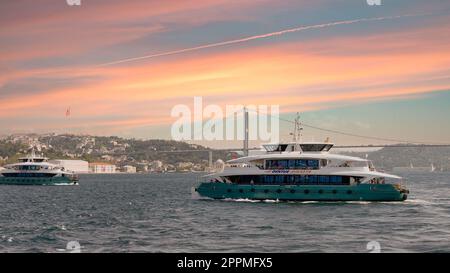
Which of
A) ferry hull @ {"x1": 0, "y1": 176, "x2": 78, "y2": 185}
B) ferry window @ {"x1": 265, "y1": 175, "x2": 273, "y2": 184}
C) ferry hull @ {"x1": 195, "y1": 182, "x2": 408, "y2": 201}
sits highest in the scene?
ferry window @ {"x1": 265, "y1": 175, "x2": 273, "y2": 184}

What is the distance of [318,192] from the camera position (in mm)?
62719

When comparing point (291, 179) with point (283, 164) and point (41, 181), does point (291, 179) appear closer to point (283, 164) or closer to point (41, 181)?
point (283, 164)

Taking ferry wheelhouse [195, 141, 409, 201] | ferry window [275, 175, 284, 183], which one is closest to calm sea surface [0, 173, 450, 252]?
ferry wheelhouse [195, 141, 409, 201]

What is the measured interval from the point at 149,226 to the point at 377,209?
78.7 feet

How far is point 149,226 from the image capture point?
43594mm

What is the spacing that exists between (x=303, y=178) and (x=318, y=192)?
7.81ft

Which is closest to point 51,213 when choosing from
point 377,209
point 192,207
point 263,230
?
point 192,207

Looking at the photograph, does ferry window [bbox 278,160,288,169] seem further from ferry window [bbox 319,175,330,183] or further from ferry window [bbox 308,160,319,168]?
ferry window [bbox 319,175,330,183]

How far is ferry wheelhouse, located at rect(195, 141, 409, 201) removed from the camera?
2450 inches

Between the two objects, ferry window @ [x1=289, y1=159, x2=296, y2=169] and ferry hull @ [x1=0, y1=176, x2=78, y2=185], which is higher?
ferry window @ [x1=289, y1=159, x2=296, y2=169]

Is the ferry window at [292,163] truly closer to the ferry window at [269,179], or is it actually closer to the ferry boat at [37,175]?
the ferry window at [269,179]

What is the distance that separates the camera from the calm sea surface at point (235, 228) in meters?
33.3

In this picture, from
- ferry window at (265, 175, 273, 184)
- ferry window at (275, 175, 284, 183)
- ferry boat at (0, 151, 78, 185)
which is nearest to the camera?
ferry window at (275, 175, 284, 183)
